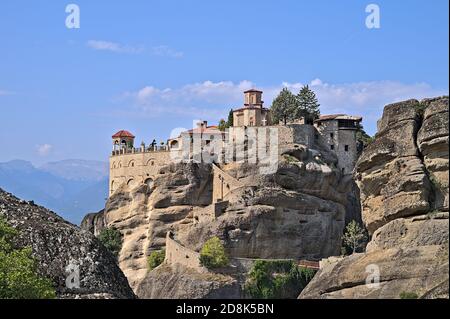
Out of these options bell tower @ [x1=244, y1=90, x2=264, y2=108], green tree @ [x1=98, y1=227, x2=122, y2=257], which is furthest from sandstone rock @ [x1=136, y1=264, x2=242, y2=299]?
bell tower @ [x1=244, y1=90, x2=264, y2=108]

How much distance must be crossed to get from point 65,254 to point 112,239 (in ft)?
223

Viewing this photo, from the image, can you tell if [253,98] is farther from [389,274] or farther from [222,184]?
[389,274]

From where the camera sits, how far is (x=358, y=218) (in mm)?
113000

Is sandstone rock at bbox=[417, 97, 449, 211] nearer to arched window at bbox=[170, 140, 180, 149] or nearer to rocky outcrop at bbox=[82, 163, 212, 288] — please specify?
rocky outcrop at bbox=[82, 163, 212, 288]

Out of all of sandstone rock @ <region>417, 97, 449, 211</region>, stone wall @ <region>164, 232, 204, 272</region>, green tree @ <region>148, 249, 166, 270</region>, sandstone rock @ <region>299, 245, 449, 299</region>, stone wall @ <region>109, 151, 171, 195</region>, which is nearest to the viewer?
sandstone rock @ <region>299, 245, 449, 299</region>

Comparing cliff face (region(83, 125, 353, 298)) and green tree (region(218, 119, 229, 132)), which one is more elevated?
green tree (region(218, 119, 229, 132))

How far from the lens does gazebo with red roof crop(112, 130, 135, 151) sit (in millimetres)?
126875

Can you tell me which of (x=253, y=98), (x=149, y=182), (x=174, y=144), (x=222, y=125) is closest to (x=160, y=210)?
(x=149, y=182)

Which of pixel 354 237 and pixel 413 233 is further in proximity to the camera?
pixel 354 237

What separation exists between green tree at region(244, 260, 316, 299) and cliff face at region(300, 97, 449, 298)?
52.9 m

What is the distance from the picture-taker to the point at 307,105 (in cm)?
11569
